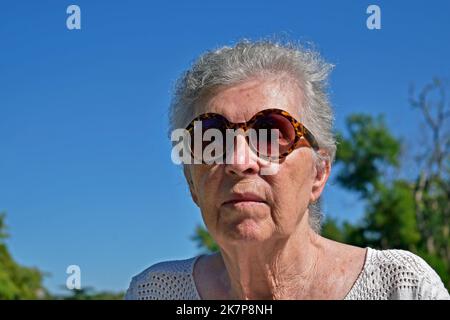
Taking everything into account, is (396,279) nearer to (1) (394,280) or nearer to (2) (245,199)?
(1) (394,280)

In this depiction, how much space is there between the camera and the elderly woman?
84.9 inches

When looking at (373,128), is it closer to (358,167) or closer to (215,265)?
(358,167)

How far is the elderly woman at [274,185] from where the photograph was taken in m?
2.16

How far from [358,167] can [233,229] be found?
25121 mm

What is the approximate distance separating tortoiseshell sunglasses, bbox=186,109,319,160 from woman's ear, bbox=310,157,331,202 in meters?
0.15

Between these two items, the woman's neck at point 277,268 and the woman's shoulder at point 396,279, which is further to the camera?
the woman's neck at point 277,268

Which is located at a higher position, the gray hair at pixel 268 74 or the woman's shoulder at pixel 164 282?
the gray hair at pixel 268 74

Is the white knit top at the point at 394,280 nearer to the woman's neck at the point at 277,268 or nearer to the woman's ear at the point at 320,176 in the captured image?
the woman's neck at the point at 277,268

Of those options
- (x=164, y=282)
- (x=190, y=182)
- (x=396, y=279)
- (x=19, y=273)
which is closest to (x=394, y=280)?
(x=396, y=279)

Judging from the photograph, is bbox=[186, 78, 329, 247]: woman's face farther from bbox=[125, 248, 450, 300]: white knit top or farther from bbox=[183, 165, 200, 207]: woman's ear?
bbox=[125, 248, 450, 300]: white knit top

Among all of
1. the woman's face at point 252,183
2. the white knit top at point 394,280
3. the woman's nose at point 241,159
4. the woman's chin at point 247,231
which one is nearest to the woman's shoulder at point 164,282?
the white knit top at point 394,280

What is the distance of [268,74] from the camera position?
7.64 ft
